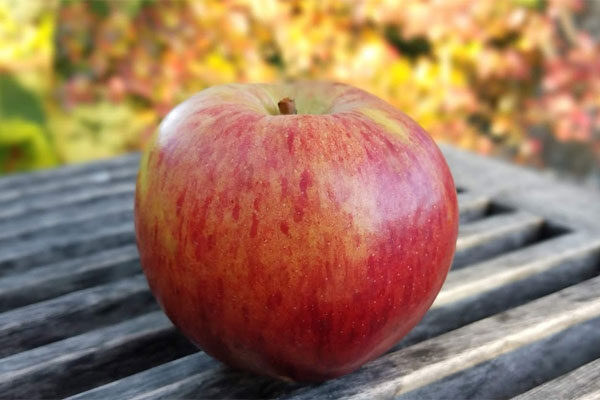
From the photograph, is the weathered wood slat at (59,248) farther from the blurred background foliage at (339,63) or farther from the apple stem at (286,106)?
the blurred background foliage at (339,63)

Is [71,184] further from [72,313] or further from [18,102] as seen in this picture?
[18,102]

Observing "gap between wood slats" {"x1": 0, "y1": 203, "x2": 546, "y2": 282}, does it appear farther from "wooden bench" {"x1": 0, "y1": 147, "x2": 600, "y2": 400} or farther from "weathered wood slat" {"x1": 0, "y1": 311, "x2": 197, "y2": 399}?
"weathered wood slat" {"x1": 0, "y1": 311, "x2": 197, "y2": 399}

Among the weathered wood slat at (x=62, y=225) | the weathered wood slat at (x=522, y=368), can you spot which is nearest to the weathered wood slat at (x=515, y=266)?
the weathered wood slat at (x=522, y=368)

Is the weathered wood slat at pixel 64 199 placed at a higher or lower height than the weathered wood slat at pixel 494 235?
higher

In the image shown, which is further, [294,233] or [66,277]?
[66,277]

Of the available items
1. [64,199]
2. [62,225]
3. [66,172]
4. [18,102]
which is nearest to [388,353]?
[62,225]

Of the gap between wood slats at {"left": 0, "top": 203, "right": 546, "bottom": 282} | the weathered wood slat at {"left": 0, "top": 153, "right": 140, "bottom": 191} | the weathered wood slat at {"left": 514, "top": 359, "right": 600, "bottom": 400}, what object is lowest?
the weathered wood slat at {"left": 514, "top": 359, "right": 600, "bottom": 400}

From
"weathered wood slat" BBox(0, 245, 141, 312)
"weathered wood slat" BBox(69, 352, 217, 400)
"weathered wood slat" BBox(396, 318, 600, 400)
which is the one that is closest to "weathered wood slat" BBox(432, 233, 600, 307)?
"weathered wood slat" BBox(396, 318, 600, 400)
